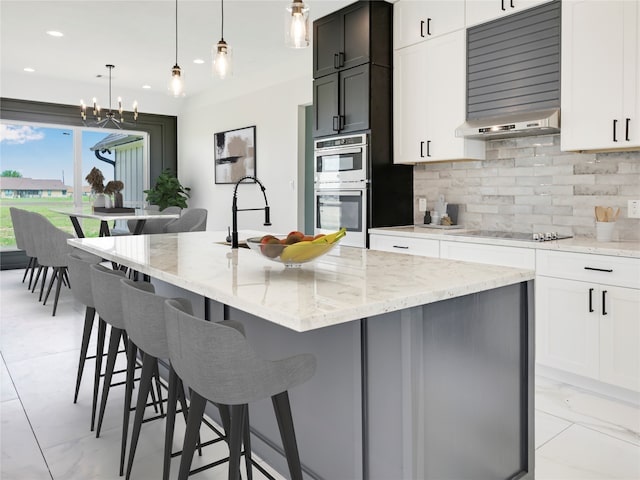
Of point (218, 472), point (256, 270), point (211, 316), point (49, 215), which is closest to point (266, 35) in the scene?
point (211, 316)

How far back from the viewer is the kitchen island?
1.39 metres

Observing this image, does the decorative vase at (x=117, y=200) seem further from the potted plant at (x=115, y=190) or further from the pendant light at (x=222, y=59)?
the pendant light at (x=222, y=59)

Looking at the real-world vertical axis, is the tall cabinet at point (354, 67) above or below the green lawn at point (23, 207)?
above

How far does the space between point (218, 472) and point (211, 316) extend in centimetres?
72

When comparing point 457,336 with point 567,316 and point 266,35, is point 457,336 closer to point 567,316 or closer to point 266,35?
point 567,316

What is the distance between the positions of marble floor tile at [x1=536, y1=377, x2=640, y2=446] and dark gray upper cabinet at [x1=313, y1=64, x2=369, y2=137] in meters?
2.41

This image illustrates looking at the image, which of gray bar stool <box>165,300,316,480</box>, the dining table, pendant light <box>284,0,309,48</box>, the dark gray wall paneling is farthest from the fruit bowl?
the dining table

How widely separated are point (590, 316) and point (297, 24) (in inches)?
86.6

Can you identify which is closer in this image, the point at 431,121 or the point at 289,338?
the point at 289,338

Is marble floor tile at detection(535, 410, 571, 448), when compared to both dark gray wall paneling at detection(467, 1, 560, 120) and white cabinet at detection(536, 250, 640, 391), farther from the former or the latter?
dark gray wall paneling at detection(467, 1, 560, 120)

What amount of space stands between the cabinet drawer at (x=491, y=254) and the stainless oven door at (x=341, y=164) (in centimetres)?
102

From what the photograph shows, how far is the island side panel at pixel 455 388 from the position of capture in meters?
1.41

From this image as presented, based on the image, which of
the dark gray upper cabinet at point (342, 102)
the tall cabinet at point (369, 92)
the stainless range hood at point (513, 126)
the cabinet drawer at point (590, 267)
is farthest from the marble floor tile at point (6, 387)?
the stainless range hood at point (513, 126)

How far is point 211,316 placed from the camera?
2428 mm
